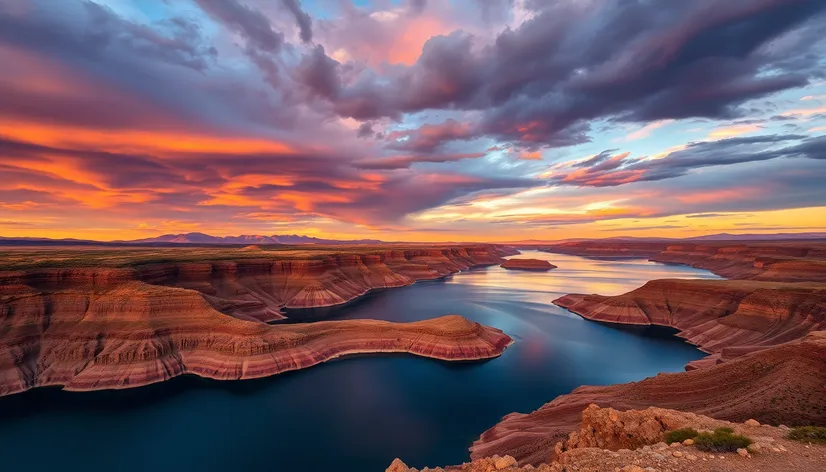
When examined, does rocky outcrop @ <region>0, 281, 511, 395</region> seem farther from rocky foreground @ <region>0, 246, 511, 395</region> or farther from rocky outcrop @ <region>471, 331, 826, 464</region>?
rocky outcrop @ <region>471, 331, 826, 464</region>

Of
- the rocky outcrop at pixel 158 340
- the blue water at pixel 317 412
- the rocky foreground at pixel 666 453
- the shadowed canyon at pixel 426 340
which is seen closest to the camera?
the rocky foreground at pixel 666 453

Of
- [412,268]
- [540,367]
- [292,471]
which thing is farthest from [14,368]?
[412,268]

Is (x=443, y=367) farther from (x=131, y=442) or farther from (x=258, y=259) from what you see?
(x=258, y=259)

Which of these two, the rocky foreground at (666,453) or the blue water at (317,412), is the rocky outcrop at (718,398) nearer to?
the blue water at (317,412)

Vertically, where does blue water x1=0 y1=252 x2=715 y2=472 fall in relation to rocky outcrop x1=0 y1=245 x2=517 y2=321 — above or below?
below

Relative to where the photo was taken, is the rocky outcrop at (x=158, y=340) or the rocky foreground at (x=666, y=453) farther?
the rocky outcrop at (x=158, y=340)

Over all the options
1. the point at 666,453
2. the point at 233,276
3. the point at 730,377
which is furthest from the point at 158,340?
the point at 730,377

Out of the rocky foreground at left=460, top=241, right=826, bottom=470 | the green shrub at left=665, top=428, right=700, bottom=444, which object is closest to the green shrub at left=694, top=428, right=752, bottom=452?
the green shrub at left=665, top=428, right=700, bottom=444

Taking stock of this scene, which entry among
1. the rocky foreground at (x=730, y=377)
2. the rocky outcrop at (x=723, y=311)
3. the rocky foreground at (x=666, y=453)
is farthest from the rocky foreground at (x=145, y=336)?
the rocky foreground at (x=666, y=453)
